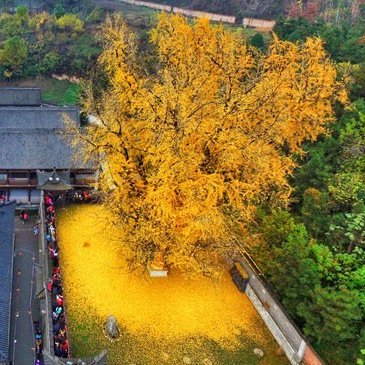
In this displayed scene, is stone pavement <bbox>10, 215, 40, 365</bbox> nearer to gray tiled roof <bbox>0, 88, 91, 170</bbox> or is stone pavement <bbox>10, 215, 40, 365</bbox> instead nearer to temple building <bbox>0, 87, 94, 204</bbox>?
temple building <bbox>0, 87, 94, 204</bbox>

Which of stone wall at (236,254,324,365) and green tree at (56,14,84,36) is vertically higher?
green tree at (56,14,84,36)

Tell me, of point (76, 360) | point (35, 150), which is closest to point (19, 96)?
point (35, 150)

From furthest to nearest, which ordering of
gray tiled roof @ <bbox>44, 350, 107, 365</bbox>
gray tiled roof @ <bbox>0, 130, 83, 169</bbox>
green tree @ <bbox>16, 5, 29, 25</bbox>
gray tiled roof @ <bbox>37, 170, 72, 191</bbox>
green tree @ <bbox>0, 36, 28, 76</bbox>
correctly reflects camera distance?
green tree @ <bbox>16, 5, 29, 25</bbox>
green tree @ <bbox>0, 36, 28, 76</bbox>
gray tiled roof @ <bbox>0, 130, 83, 169</bbox>
gray tiled roof @ <bbox>37, 170, 72, 191</bbox>
gray tiled roof @ <bbox>44, 350, 107, 365</bbox>

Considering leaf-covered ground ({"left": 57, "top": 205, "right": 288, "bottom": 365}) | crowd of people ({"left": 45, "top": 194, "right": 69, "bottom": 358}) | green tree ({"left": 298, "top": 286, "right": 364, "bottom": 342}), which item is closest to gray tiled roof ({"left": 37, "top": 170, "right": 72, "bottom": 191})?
crowd of people ({"left": 45, "top": 194, "right": 69, "bottom": 358})

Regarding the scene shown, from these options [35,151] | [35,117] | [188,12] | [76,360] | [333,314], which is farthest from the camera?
[188,12]

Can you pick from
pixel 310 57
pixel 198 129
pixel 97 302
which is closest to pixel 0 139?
pixel 97 302

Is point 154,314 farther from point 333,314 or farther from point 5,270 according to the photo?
point 333,314

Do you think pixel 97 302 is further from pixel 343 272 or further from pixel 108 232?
pixel 343 272
